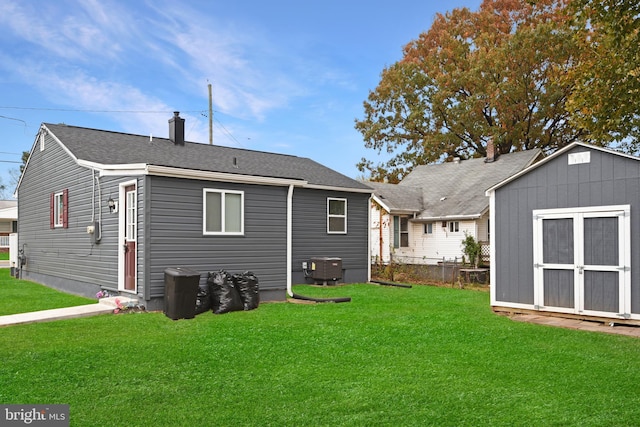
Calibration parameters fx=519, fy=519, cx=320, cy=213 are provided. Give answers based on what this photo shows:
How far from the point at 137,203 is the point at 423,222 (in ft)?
45.3

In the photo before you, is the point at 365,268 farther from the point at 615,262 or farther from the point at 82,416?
the point at 82,416

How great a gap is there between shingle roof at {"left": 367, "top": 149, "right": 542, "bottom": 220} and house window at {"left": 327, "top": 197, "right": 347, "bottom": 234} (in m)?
4.76

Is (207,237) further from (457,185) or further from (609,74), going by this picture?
(457,185)

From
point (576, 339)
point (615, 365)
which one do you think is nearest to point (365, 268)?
point (576, 339)

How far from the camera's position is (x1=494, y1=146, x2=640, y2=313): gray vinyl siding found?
28.0ft

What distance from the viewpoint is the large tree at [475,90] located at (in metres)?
27.9

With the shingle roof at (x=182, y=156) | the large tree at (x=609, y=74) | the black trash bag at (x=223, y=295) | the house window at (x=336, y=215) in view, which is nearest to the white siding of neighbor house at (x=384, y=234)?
the shingle roof at (x=182, y=156)

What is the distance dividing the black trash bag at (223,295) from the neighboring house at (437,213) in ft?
30.9

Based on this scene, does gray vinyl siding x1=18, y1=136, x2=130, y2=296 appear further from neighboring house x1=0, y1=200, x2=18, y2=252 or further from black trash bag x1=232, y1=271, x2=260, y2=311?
neighboring house x1=0, y1=200, x2=18, y2=252

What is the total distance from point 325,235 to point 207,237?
5.68 meters

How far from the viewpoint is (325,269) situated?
15.4 metres

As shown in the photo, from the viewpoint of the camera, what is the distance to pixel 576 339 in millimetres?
7727
